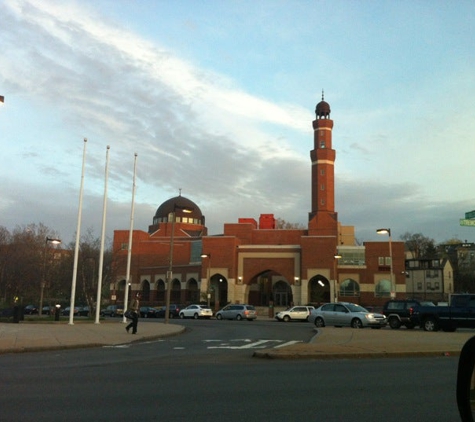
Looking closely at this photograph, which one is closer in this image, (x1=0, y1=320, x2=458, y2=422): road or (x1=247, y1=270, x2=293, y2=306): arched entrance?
(x1=0, y1=320, x2=458, y2=422): road

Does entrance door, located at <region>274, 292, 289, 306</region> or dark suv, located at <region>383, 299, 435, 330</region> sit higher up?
entrance door, located at <region>274, 292, 289, 306</region>

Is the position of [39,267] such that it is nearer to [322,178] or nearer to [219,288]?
[219,288]

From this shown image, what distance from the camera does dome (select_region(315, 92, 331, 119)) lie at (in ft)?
283

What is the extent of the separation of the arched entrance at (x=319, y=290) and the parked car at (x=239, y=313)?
2773 centimetres

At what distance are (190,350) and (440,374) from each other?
8774 millimetres

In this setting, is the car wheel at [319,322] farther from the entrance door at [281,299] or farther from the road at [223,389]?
the entrance door at [281,299]

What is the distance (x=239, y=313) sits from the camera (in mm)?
46438

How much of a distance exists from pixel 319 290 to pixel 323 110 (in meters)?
30.9

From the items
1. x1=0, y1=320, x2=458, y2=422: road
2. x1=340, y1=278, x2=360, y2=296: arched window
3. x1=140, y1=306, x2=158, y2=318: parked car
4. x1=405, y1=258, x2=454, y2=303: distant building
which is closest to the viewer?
x1=0, y1=320, x2=458, y2=422: road

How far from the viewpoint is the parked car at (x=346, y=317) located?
2966 cm

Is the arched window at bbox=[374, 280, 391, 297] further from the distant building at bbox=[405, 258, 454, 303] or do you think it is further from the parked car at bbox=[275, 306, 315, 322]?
the parked car at bbox=[275, 306, 315, 322]

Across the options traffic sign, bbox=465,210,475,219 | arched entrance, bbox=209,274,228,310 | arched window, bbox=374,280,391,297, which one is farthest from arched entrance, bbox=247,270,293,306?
traffic sign, bbox=465,210,475,219

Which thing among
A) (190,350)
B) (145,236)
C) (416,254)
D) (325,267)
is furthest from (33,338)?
(416,254)

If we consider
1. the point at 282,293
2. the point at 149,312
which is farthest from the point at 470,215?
the point at 282,293
